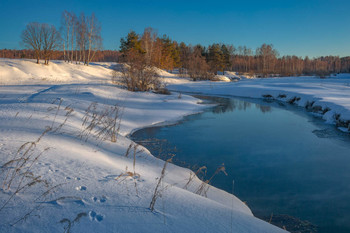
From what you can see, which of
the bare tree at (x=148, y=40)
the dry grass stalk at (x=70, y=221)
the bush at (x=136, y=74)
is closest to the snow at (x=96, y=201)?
the dry grass stalk at (x=70, y=221)

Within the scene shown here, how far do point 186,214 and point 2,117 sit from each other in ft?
12.7

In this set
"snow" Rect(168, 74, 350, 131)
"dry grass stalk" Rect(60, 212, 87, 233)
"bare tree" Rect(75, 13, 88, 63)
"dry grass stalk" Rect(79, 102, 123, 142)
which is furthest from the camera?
"bare tree" Rect(75, 13, 88, 63)

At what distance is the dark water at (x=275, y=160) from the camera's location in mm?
3219

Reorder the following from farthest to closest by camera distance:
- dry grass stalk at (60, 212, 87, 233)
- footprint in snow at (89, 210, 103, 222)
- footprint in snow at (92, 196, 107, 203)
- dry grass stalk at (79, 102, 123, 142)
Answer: dry grass stalk at (79, 102, 123, 142) → footprint in snow at (92, 196, 107, 203) → footprint in snow at (89, 210, 103, 222) → dry grass stalk at (60, 212, 87, 233)

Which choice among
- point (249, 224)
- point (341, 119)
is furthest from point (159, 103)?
point (249, 224)

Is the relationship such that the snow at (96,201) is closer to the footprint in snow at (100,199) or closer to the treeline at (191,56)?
the footprint in snow at (100,199)

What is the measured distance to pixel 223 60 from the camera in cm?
5312

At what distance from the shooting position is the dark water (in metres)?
3.22

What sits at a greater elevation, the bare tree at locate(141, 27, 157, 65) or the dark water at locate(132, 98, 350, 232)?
the bare tree at locate(141, 27, 157, 65)

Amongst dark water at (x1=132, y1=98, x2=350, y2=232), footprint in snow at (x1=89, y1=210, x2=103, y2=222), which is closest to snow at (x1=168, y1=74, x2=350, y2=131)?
dark water at (x1=132, y1=98, x2=350, y2=232)

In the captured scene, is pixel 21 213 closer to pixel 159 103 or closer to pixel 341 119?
pixel 341 119

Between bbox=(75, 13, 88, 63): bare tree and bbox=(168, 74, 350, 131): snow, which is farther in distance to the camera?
bbox=(75, 13, 88, 63): bare tree

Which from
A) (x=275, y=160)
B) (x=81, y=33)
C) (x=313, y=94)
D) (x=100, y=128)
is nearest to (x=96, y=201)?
(x=100, y=128)

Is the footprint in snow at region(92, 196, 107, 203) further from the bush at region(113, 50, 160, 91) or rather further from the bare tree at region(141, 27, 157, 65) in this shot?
the bare tree at region(141, 27, 157, 65)
